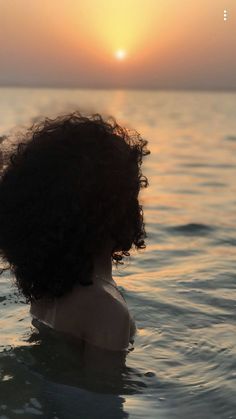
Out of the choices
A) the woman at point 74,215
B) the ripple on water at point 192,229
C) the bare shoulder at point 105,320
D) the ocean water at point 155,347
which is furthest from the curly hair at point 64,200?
the ripple on water at point 192,229

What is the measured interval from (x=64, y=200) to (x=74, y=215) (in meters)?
0.08

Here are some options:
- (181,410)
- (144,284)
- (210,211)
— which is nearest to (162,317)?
(144,284)

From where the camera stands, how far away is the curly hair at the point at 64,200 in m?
2.78

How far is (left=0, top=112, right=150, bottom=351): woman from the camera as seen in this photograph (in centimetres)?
278

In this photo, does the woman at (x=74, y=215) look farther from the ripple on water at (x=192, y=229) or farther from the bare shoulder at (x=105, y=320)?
the ripple on water at (x=192, y=229)

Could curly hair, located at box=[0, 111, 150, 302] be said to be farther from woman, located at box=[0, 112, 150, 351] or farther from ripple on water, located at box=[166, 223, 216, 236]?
ripple on water, located at box=[166, 223, 216, 236]

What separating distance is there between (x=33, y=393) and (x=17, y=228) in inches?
29.5

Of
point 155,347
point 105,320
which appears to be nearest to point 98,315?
point 105,320

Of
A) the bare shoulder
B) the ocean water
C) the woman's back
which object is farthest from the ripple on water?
the bare shoulder

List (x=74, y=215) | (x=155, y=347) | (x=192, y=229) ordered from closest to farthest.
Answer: (x=74, y=215), (x=155, y=347), (x=192, y=229)

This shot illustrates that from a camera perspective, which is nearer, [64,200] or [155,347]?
[64,200]

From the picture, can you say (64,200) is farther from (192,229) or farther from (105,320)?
(192,229)

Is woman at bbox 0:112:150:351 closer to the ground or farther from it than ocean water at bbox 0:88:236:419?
farther from it

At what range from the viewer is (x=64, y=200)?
2.78 meters
